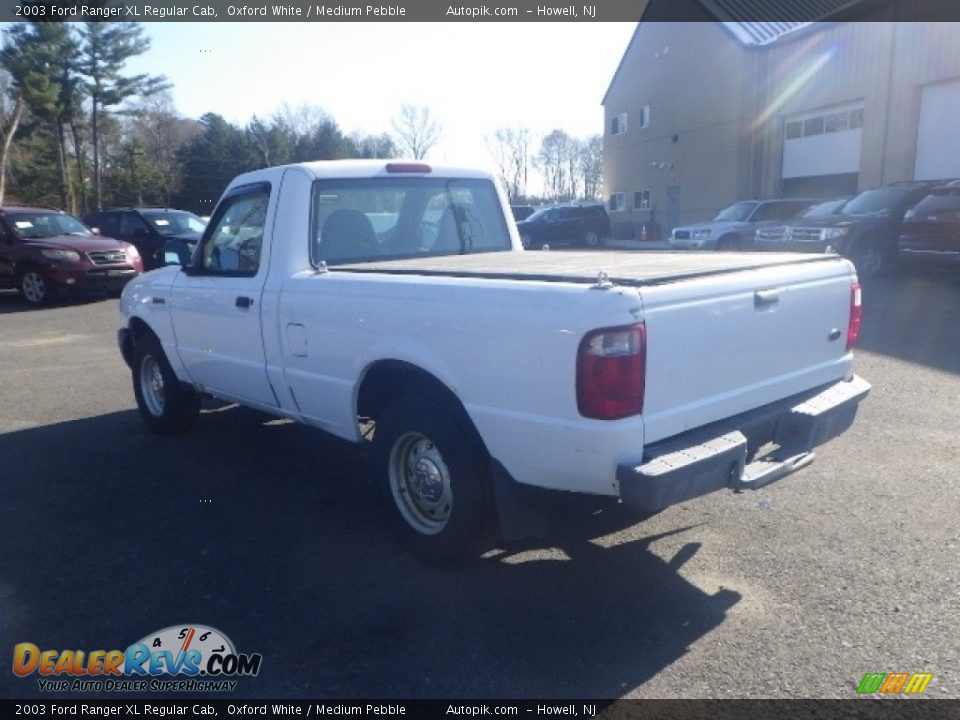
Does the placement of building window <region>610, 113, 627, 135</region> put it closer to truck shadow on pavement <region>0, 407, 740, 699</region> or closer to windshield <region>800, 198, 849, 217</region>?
windshield <region>800, 198, 849, 217</region>

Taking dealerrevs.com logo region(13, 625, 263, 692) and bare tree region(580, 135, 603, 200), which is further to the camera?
bare tree region(580, 135, 603, 200)

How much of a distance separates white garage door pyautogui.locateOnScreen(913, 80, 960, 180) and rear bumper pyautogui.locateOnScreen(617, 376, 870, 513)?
20814 mm

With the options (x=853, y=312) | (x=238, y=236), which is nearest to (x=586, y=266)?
(x=853, y=312)

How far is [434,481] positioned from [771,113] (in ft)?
96.2

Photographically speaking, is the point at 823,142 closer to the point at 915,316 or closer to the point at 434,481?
the point at 915,316

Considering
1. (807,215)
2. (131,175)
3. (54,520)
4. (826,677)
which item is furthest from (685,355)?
(131,175)

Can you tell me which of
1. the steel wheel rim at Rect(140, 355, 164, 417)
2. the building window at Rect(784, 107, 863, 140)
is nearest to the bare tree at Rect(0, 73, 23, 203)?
the building window at Rect(784, 107, 863, 140)

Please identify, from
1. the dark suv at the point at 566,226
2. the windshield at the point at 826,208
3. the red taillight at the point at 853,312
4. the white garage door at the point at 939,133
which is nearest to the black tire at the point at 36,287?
the red taillight at the point at 853,312

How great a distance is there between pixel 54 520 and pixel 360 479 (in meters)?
1.83

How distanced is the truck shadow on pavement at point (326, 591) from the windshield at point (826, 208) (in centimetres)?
1414

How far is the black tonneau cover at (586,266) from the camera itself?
3.40m

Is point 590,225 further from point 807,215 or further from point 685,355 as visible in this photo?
point 685,355

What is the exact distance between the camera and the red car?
48.7 ft

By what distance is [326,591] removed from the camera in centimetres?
378
